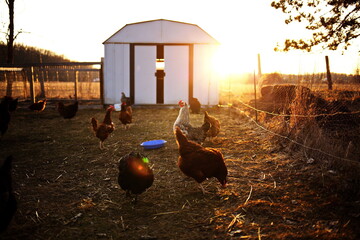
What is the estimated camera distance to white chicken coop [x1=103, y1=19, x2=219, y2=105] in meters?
13.5

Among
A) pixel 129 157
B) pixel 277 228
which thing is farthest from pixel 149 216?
pixel 277 228

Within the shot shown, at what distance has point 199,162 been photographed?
3777 millimetres

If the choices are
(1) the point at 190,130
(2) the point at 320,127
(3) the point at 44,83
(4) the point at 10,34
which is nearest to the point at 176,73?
(3) the point at 44,83

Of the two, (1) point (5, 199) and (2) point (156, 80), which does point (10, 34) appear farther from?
(1) point (5, 199)

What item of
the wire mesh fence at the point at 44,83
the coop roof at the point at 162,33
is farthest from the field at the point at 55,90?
the coop roof at the point at 162,33

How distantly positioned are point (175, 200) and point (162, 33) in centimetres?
1144

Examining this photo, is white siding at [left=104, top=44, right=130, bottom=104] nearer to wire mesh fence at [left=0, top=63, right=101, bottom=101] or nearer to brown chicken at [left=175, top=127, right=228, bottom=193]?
wire mesh fence at [left=0, top=63, right=101, bottom=101]

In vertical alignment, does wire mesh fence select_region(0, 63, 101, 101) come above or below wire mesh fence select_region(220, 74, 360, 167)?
above

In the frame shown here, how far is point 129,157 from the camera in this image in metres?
3.62

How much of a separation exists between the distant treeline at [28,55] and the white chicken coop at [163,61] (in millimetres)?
5843

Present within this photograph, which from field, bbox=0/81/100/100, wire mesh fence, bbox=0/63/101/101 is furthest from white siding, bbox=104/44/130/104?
field, bbox=0/81/100/100

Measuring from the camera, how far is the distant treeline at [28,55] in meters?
16.9

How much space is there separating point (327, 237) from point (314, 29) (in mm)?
7156

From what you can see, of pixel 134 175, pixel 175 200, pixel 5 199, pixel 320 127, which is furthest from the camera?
pixel 320 127
